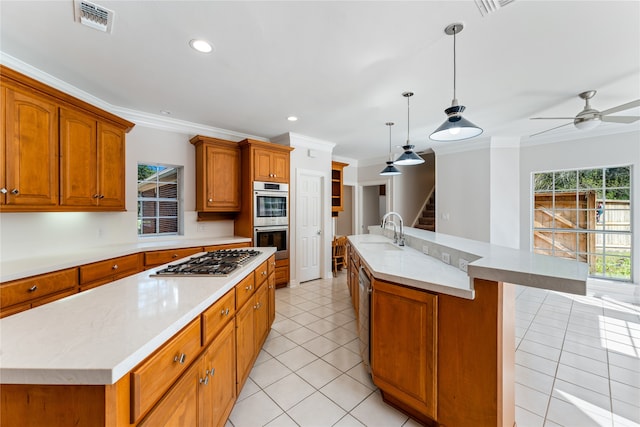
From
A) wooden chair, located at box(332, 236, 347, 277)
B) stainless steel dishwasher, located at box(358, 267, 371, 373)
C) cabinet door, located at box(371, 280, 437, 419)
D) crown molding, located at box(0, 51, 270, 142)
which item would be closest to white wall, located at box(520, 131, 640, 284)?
wooden chair, located at box(332, 236, 347, 277)

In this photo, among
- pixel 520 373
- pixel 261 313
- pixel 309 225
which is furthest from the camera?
pixel 309 225

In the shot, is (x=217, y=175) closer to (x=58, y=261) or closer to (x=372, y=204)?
(x=58, y=261)

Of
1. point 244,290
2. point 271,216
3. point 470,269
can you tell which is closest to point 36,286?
point 244,290

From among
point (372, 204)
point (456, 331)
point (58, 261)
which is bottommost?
point (456, 331)

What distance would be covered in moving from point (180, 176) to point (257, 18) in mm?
2883

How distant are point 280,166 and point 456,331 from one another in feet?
11.5

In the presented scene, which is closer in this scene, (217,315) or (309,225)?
(217,315)

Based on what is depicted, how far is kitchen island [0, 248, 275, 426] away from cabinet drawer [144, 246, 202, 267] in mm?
1632

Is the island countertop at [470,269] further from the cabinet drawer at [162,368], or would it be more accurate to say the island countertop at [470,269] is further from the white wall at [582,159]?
the white wall at [582,159]

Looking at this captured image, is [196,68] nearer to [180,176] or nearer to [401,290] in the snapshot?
Result: [180,176]

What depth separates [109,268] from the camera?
2.61 metres

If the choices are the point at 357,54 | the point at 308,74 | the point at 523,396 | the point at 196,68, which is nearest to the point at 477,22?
the point at 357,54

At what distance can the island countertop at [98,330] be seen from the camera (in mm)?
693

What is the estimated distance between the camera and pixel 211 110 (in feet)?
11.1
